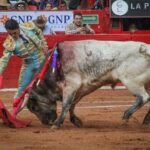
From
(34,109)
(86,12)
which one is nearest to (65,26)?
(86,12)

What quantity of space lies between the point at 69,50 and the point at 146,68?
3.29 feet

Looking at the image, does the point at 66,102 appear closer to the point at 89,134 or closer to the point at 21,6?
the point at 89,134

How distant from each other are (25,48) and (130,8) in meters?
6.96

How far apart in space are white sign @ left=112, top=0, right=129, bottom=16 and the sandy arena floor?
4683mm

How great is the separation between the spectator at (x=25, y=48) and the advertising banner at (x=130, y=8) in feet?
20.7

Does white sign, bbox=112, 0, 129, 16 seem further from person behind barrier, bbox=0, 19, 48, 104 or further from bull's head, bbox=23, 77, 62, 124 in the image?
bull's head, bbox=23, 77, 62, 124

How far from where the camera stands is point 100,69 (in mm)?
9078

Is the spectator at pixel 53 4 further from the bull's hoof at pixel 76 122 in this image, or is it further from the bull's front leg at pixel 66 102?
the bull's front leg at pixel 66 102

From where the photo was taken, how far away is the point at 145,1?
1620 cm

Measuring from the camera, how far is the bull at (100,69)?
9.05m

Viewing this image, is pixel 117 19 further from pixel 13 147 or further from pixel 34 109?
pixel 13 147

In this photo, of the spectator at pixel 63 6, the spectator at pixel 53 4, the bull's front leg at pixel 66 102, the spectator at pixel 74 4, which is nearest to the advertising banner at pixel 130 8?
the spectator at pixel 74 4

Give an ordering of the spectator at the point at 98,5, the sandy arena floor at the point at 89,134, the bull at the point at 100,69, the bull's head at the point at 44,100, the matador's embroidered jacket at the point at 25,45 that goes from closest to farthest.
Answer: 1. the sandy arena floor at the point at 89,134
2. the bull at the point at 100,69
3. the bull's head at the point at 44,100
4. the matador's embroidered jacket at the point at 25,45
5. the spectator at the point at 98,5

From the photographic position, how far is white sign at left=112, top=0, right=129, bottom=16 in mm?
15906
